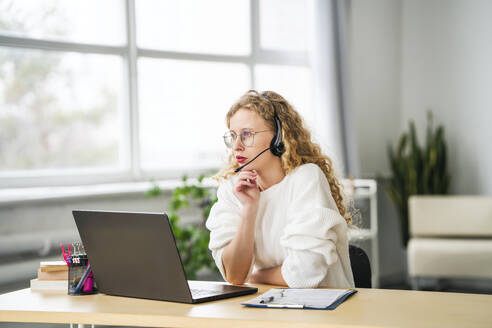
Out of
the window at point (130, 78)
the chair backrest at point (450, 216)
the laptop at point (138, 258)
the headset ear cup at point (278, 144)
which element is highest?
the window at point (130, 78)

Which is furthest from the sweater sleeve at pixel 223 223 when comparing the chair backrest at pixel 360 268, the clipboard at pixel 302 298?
the chair backrest at pixel 360 268

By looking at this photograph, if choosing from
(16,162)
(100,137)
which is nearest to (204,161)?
(100,137)

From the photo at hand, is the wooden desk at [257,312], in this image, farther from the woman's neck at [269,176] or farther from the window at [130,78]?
the window at [130,78]

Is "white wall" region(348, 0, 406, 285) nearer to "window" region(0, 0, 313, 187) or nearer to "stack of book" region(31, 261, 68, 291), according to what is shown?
"window" region(0, 0, 313, 187)

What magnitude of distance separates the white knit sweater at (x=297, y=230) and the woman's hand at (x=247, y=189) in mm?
59

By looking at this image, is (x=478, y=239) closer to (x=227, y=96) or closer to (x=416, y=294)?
(x=227, y=96)

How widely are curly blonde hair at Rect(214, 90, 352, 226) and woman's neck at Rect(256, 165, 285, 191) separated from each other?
2cm

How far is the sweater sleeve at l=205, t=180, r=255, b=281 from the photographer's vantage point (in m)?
1.92

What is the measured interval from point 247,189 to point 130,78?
2.11m

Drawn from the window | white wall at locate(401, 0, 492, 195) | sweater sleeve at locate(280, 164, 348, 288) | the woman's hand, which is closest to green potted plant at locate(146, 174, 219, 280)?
the window

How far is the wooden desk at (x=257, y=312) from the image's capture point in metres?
1.39

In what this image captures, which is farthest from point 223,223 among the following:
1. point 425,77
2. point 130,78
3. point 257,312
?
point 425,77

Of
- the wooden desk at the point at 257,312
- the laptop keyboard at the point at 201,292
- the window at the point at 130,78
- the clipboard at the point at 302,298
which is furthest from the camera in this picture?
the window at the point at 130,78

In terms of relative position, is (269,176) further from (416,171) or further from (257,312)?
(416,171)
